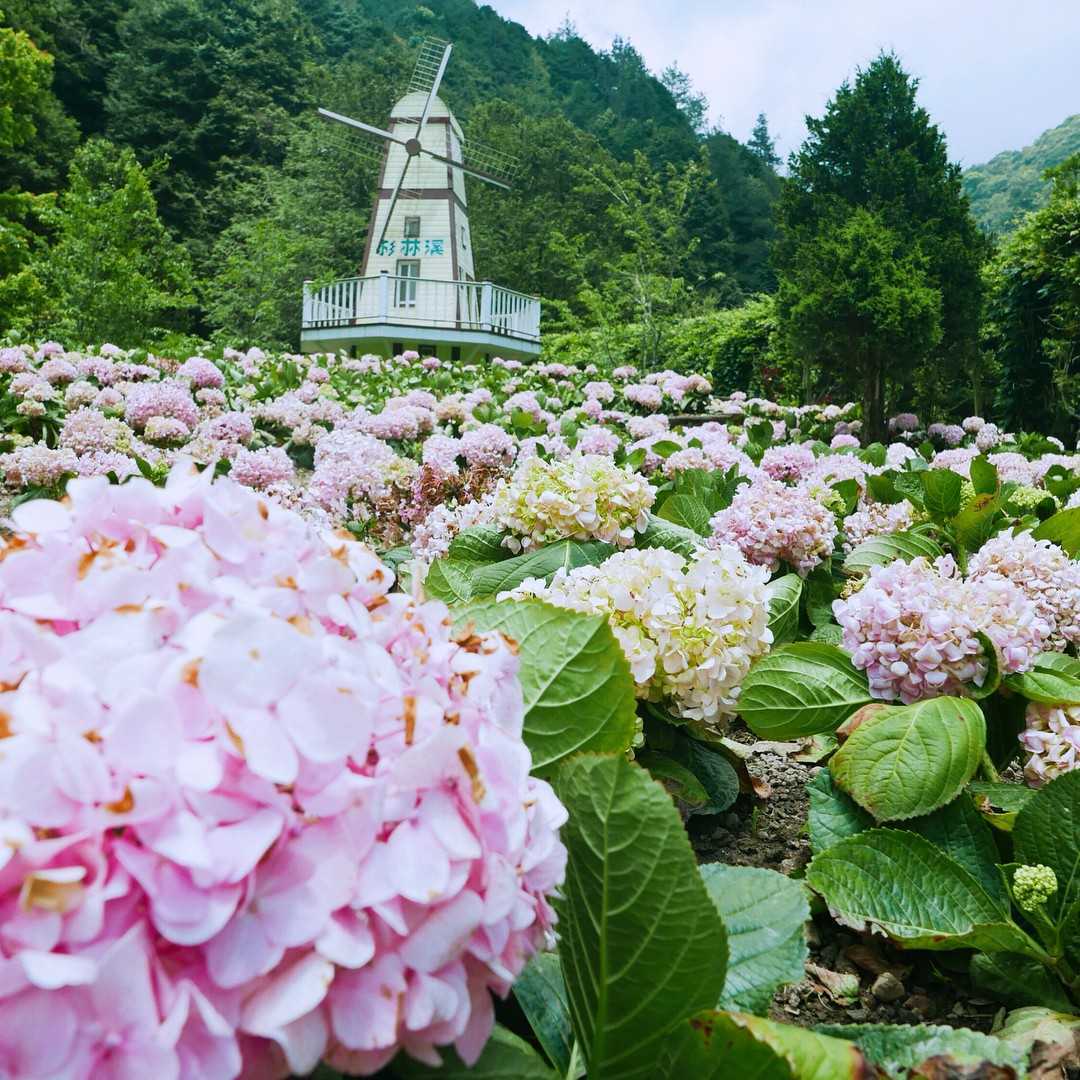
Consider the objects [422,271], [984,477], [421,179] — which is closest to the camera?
[984,477]

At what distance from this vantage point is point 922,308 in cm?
1012

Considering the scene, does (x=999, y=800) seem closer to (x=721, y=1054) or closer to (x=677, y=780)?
(x=677, y=780)

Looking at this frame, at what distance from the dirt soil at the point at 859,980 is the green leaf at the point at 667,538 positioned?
2.77 ft

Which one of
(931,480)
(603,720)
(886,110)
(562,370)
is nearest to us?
(603,720)

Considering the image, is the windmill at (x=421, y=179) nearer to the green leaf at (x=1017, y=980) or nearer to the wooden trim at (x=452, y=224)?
the wooden trim at (x=452, y=224)

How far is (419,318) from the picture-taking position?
78.1ft

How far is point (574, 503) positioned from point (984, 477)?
1.39 m

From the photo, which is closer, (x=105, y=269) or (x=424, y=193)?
(x=105, y=269)

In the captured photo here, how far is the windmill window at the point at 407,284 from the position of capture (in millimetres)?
24984

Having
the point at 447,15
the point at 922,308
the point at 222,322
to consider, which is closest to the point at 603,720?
the point at 922,308

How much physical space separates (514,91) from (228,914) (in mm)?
57205

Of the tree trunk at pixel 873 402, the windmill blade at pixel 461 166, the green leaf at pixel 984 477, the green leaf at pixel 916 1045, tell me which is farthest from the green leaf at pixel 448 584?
the windmill blade at pixel 461 166

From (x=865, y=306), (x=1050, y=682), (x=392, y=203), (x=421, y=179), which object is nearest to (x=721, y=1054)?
(x=1050, y=682)

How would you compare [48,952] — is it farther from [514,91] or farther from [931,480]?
[514,91]
